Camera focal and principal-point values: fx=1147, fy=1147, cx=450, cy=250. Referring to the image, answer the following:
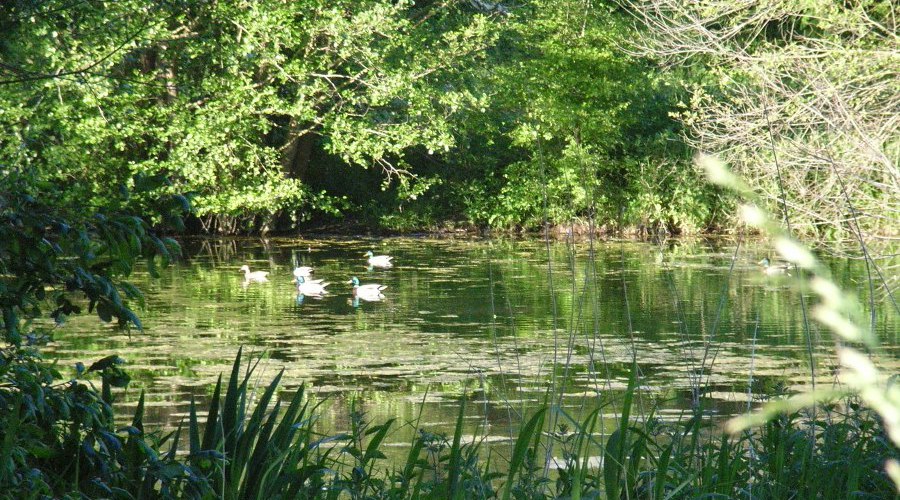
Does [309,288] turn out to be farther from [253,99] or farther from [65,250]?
[65,250]

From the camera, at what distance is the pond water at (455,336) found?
734cm

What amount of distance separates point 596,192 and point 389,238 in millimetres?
4306

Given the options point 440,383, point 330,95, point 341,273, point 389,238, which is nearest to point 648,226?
point 389,238

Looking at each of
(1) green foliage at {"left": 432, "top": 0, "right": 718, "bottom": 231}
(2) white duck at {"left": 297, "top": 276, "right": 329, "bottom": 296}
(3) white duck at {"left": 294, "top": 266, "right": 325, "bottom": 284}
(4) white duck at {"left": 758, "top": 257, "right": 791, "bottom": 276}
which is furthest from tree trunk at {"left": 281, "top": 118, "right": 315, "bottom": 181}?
(4) white duck at {"left": 758, "top": 257, "right": 791, "bottom": 276}

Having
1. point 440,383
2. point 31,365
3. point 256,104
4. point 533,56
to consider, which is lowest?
point 440,383

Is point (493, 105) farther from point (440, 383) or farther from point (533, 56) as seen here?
point (440, 383)

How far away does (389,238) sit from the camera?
914 inches

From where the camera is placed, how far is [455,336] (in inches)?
414

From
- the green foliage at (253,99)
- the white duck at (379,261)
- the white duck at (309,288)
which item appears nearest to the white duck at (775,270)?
the white duck at (309,288)

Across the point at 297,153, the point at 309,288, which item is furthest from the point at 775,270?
the point at 297,153

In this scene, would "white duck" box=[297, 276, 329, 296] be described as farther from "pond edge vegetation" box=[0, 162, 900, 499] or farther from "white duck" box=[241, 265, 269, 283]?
"pond edge vegetation" box=[0, 162, 900, 499]

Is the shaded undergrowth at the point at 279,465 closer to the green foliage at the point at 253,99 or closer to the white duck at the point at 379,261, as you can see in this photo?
the white duck at the point at 379,261

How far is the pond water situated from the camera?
7340mm

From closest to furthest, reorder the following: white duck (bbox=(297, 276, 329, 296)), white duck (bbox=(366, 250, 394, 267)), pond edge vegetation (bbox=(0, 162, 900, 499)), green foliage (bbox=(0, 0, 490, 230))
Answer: pond edge vegetation (bbox=(0, 162, 900, 499)), white duck (bbox=(297, 276, 329, 296)), white duck (bbox=(366, 250, 394, 267)), green foliage (bbox=(0, 0, 490, 230))
